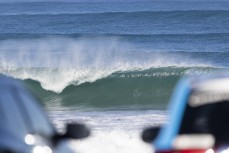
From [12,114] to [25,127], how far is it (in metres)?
0.14

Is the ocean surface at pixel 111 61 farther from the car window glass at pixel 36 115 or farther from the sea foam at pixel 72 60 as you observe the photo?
the car window glass at pixel 36 115

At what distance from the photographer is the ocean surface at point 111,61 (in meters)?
21.4

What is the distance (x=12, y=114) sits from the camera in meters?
5.95

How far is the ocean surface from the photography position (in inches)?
842

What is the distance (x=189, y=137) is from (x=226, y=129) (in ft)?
0.80

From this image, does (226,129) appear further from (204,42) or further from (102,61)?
(204,42)

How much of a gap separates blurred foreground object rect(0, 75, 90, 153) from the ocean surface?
746 centimetres

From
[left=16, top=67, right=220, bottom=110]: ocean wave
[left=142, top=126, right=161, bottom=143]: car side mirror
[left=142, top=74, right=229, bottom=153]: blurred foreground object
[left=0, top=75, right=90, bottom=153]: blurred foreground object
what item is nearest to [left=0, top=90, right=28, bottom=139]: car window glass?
[left=0, top=75, right=90, bottom=153]: blurred foreground object

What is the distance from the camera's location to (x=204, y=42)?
→ 4319 cm

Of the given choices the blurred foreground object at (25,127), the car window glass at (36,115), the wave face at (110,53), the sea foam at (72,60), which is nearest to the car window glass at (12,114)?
the blurred foreground object at (25,127)

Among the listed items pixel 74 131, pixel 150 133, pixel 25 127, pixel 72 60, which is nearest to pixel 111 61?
pixel 72 60

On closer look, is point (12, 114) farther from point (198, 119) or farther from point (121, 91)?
point (121, 91)

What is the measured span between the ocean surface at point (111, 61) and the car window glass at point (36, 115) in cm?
741

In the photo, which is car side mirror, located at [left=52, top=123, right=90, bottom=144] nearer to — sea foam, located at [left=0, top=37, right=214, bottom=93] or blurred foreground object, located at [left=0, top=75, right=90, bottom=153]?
blurred foreground object, located at [left=0, top=75, right=90, bottom=153]
